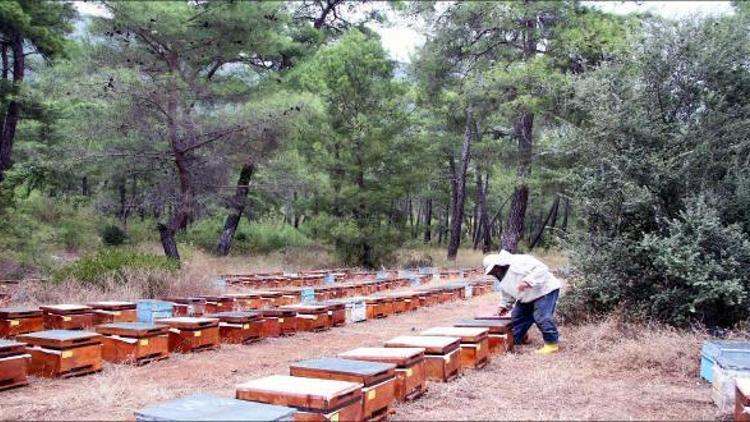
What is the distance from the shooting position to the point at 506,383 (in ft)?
19.5

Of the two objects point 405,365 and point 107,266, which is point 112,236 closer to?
point 107,266

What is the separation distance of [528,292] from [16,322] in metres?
6.22

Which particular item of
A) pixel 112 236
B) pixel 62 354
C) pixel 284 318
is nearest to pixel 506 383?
pixel 284 318

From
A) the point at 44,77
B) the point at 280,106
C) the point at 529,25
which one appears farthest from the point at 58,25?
the point at 529,25

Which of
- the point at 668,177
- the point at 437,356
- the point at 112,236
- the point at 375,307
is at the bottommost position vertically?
the point at 375,307

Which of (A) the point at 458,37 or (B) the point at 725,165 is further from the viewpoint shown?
(A) the point at 458,37

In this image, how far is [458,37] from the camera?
58.2ft

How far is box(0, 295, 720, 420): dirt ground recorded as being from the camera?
493cm

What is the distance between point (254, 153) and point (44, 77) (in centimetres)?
522

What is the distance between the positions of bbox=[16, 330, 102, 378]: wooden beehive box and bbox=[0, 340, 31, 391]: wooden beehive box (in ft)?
1.02

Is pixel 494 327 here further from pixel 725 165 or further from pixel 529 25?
pixel 529 25

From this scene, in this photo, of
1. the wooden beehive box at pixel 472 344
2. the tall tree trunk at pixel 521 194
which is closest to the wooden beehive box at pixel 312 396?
the wooden beehive box at pixel 472 344

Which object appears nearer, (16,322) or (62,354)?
(62,354)

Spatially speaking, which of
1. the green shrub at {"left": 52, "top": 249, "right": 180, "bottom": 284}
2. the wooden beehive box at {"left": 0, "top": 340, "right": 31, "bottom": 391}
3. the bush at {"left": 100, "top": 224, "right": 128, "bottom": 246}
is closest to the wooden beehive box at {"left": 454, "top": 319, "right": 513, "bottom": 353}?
the wooden beehive box at {"left": 0, "top": 340, "right": 31, "bottom": 391}
